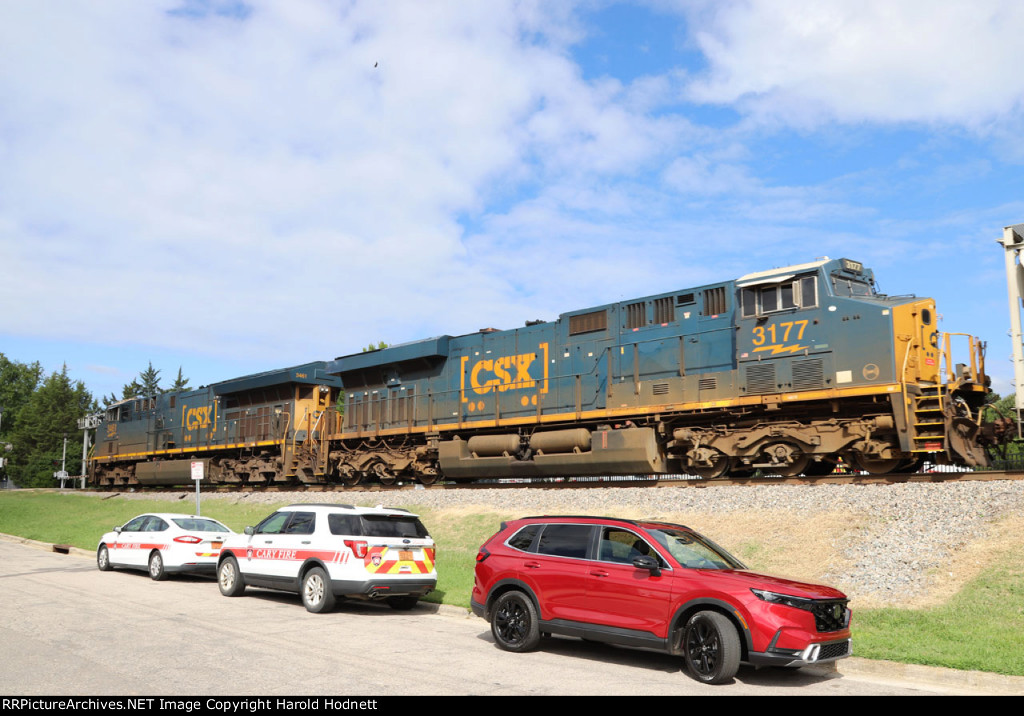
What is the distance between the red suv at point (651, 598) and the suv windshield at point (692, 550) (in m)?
0.02

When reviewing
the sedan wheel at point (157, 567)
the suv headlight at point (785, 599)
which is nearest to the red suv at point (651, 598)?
the suv headlight at point (785, 599)

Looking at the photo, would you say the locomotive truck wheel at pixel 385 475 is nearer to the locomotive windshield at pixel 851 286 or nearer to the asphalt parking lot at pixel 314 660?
the asphalt parking lot at pixel 314 660

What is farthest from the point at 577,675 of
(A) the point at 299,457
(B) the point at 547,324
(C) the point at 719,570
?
(A) the point at 299,457

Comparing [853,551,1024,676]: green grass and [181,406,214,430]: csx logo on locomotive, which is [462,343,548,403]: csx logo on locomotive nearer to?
[853,551,1024,676]: green grass

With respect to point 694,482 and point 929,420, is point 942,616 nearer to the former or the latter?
point 929,420

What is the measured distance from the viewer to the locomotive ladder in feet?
45.9

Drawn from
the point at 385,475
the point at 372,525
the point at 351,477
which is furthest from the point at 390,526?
the point at 351,477

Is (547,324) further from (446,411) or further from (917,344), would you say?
(917,344)

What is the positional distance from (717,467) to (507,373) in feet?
22.2

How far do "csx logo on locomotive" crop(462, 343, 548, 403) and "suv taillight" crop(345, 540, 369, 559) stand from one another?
10085 mm

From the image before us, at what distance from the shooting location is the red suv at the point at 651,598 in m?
7.20

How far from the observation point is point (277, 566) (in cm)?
1207

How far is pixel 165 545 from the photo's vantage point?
14883 mm

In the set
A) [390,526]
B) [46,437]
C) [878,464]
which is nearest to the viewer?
[390,526]
